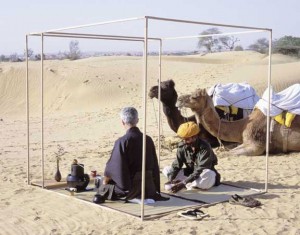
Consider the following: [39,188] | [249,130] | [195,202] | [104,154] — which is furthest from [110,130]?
[195,202]

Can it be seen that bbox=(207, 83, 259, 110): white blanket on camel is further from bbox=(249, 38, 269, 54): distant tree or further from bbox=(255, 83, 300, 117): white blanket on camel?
bbox=(249, 38, 269, 54): distant tree

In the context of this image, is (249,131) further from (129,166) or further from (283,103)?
(129,166)

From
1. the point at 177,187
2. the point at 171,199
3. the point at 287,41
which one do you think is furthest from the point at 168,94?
the point at 287,41

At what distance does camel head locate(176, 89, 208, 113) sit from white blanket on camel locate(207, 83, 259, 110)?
102 cm

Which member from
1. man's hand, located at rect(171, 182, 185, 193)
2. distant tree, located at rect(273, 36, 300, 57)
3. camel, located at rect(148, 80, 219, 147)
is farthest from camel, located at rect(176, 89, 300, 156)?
distant tree, located at rect(273, 36, 300, 57)

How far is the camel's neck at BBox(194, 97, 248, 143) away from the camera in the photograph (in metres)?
10.2

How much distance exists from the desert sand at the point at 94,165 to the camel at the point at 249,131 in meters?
0.25

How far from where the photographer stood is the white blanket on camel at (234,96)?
1109 cm

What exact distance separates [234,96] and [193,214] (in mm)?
5336

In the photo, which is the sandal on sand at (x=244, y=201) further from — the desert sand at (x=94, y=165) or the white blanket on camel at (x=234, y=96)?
the white blanket on camel at (x=234, y=96)

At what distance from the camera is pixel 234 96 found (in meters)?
11.2

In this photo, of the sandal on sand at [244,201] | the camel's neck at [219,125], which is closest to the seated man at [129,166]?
the sandal on sand at [244,201]

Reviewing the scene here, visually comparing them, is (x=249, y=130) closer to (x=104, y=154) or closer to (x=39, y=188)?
(x=104, y=154)

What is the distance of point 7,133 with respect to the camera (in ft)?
52.6
